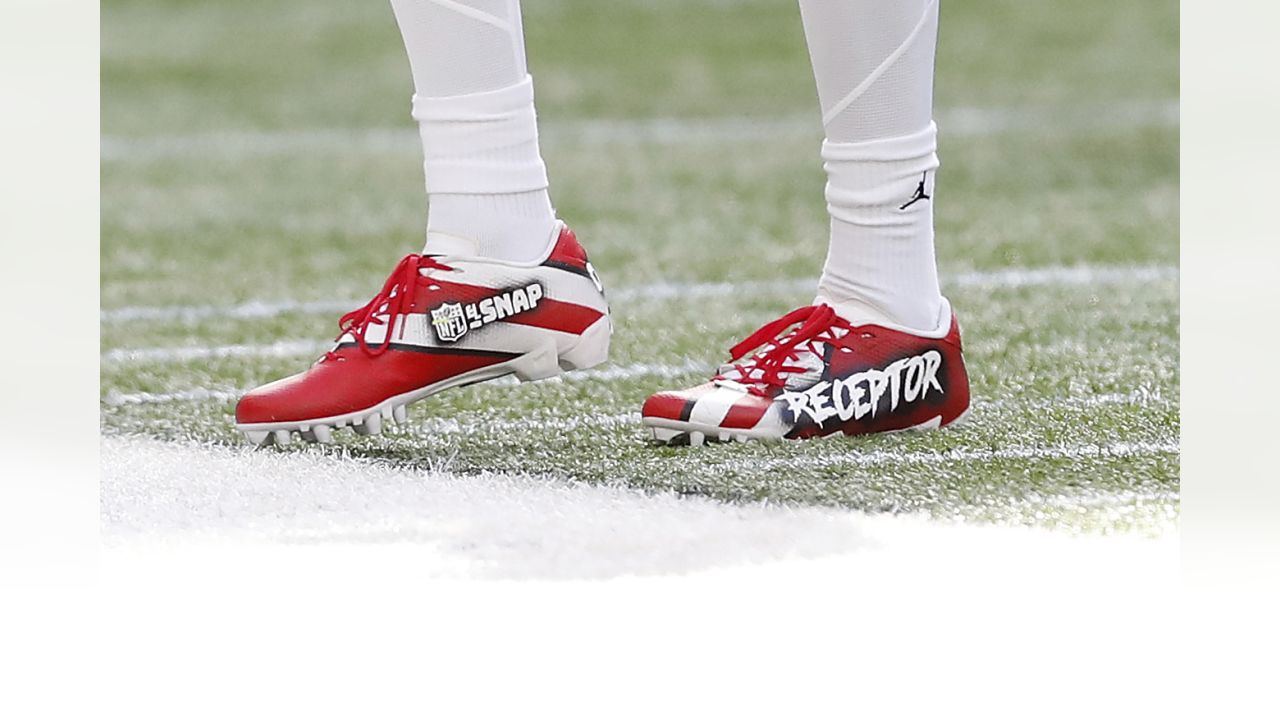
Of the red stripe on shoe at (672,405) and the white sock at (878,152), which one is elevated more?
the white sock at (878,152)

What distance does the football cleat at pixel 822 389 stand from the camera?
1834 millimetres

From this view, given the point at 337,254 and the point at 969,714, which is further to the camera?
the point at 337,254

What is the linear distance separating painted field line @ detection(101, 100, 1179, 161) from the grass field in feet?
0.07

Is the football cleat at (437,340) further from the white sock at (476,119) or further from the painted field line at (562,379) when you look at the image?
the painted field line at (562,379)

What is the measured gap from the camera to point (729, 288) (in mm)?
2891

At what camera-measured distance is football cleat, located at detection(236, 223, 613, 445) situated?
1.84 m

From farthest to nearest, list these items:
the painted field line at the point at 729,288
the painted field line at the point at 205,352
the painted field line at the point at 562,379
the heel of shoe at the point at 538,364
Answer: the painted field line at the point at 729,288 < the painted field line at the point at 205,352 < the painted field line at the point at 562,379 < the heel of shoe at the point at 538,364

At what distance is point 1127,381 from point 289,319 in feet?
3.89

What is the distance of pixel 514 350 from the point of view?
1.93 metres

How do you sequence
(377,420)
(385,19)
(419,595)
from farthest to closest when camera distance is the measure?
1. (385,19)
2. (377,420)
3. (419,595)

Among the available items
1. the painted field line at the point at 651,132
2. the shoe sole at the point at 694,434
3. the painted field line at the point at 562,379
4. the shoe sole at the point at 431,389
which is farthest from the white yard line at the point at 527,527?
the painted field line at the point at 651,132

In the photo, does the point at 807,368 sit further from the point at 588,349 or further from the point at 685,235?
the point at 685,235

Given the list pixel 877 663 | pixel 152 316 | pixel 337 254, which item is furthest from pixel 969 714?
pixel 337 254
